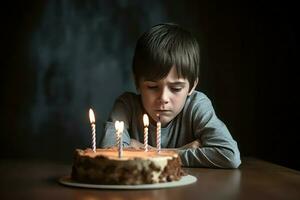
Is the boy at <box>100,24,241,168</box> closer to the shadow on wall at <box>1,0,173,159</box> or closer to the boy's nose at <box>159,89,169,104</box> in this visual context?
the boy's nose at <box>159,89,169,104</box>

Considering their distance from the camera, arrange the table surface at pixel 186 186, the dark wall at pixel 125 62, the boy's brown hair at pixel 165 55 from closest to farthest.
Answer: the table surface at pixel 186 186, the boy's brown hair at pixel 165 55, the dark wall at pixel 125 62

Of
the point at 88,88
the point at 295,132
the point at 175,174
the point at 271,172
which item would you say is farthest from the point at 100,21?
the point at 175,174

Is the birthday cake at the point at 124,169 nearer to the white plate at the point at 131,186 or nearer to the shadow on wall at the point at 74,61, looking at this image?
the white plate at the point at 131,186

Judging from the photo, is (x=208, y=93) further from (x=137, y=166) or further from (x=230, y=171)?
(x=137, y=166)

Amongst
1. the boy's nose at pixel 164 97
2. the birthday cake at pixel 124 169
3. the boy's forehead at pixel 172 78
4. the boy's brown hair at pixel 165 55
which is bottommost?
the birthday cake at pixel 124 169

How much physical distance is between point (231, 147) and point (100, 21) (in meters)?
0.84

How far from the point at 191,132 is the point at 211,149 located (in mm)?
188

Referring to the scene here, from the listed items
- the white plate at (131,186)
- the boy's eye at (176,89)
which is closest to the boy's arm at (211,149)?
the boy's eye at (176,89)

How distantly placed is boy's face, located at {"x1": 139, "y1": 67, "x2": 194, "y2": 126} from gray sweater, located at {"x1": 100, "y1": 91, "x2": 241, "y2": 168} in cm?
6

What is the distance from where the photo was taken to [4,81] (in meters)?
2.27

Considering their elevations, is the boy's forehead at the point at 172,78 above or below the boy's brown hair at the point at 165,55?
below

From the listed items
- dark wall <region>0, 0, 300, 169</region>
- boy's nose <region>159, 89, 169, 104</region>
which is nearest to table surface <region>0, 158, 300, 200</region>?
boy's nose <region>159, 89, 169, 104</region>

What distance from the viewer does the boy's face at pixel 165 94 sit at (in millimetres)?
1708

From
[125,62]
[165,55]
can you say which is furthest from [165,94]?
[125,62]
